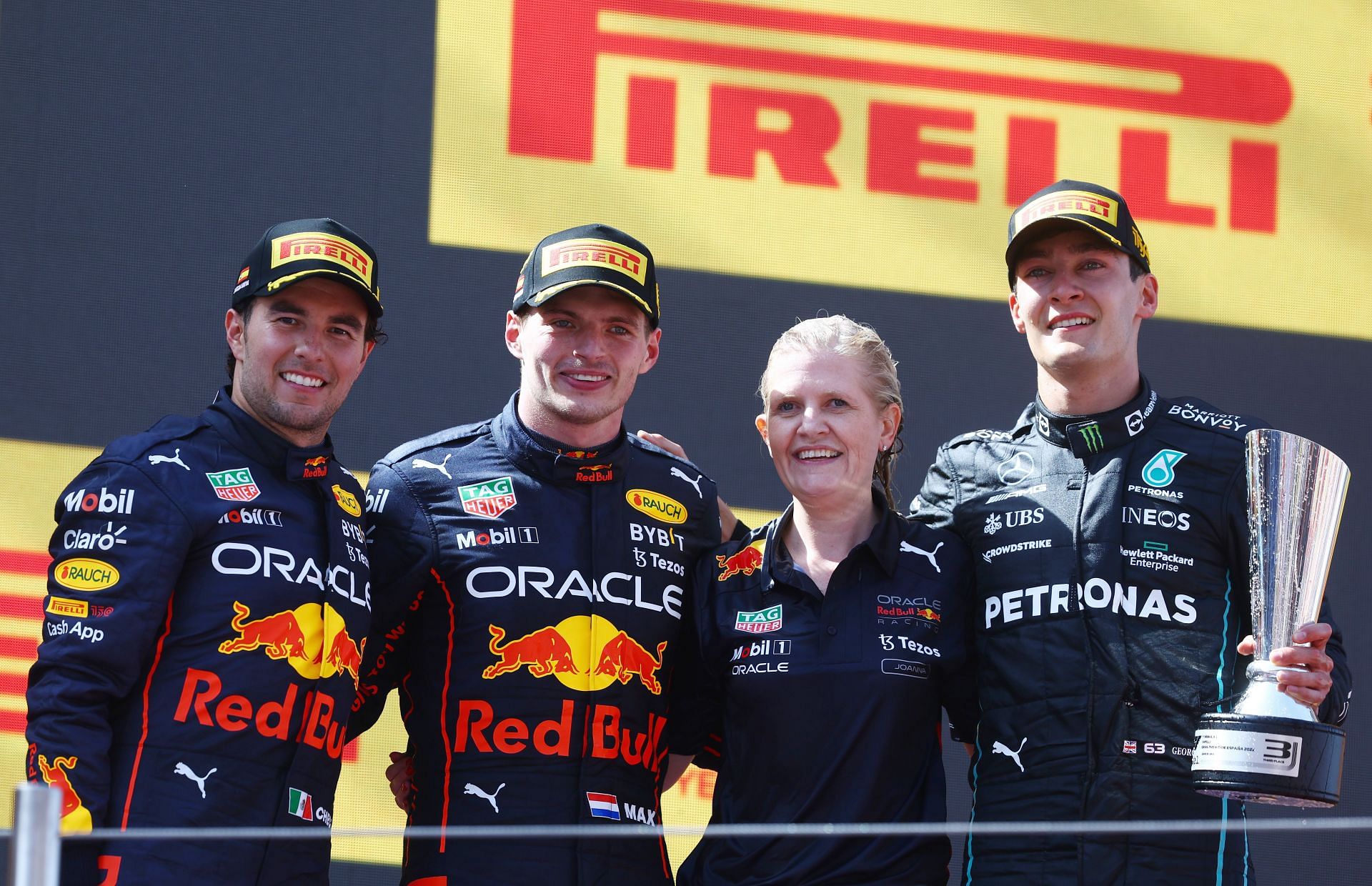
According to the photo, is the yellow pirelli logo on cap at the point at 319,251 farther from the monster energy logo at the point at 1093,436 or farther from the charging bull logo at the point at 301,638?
the monster energy logo at the point at 1093,436

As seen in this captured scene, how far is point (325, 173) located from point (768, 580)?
170 centimetres

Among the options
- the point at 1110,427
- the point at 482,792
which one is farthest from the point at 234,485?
the point at 1110,427

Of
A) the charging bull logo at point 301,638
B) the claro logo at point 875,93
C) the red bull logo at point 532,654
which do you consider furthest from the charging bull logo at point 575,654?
the claro logo at point 875,93

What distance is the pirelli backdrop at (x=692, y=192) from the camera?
3.50 m

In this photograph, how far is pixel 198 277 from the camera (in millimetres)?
3535

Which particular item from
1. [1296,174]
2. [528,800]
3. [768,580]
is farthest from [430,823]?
[1296,174]

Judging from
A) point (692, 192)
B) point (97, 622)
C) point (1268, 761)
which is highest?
point (692, 192)

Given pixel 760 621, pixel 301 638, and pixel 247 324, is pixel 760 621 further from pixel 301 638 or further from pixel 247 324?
pixel 247 324

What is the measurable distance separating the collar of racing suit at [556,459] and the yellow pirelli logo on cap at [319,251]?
36 centimetres

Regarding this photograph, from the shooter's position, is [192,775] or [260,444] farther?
[260,444]

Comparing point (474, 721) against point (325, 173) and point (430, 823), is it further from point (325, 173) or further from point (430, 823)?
point (325, 173)

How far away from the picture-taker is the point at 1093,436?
2541 millimetres

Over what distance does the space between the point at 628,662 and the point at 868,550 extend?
0.44m

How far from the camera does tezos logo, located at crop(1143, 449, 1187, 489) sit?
249 centimetres
